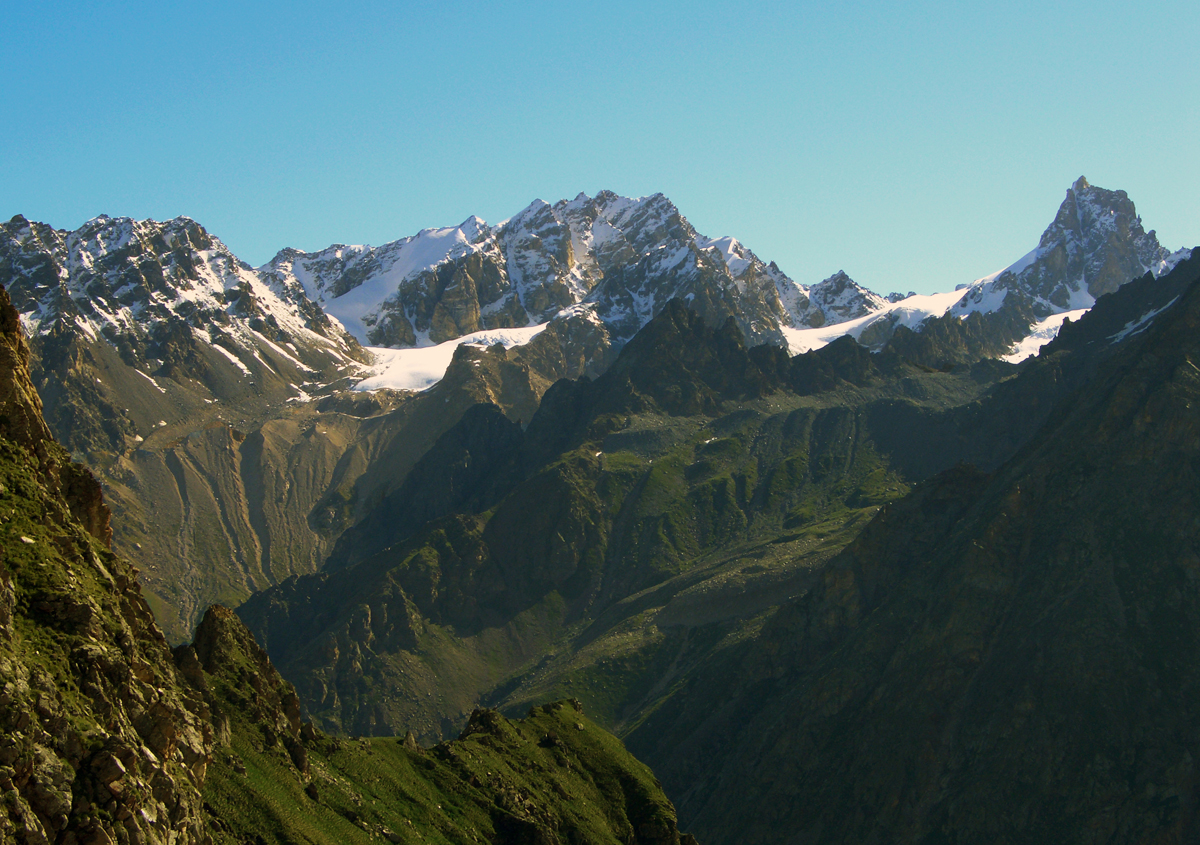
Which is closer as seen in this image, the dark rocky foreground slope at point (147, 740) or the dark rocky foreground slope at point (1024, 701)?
the dark rocky foreground slope at point (147, 740)

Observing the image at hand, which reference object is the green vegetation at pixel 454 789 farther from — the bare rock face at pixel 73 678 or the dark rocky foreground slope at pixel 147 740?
the bare rock face at pixel 73 678

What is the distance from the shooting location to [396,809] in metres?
80.8

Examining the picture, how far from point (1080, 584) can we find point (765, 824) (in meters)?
60.3

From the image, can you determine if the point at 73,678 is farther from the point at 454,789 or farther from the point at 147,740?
the point at 454,789

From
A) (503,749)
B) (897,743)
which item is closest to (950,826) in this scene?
(897,743)

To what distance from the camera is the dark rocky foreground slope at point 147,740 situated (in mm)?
42094

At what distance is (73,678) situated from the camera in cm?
4603

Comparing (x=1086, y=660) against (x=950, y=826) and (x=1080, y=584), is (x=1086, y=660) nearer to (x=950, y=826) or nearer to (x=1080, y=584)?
(x=1080, y=584)

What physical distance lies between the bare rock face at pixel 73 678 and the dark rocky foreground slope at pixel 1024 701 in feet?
411

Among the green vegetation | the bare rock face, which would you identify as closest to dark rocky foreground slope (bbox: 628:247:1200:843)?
the green vegetation

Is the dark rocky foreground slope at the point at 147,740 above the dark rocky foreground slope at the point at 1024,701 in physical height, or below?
above

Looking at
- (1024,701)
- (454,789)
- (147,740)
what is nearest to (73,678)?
(147,740)

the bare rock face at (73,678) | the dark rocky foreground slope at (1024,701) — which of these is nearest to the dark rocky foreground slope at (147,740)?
the bare rock face at (73,678)

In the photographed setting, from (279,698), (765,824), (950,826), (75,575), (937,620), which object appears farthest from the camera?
(937,620)
